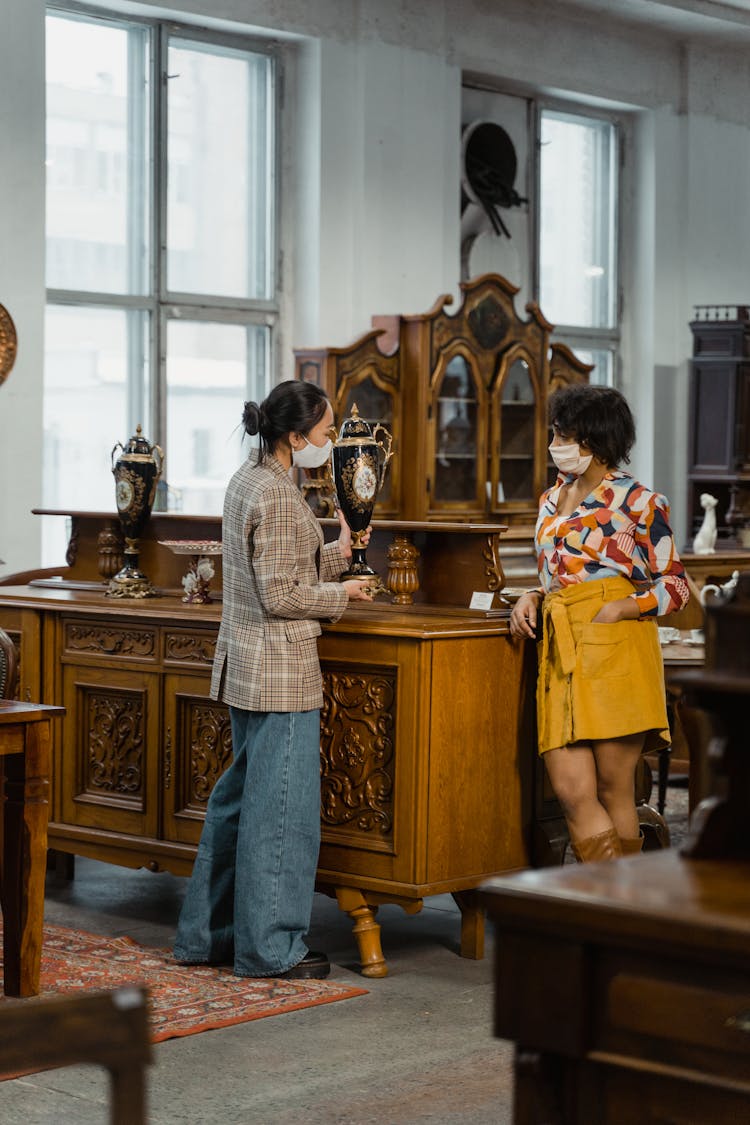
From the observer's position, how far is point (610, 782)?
452 centimetres

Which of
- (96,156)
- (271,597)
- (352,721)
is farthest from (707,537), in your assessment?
(271,597)

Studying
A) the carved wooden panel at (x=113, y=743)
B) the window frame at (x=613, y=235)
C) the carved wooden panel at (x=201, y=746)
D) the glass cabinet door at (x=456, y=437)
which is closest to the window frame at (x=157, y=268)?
the glass cabinet door at (x=456, y=437)

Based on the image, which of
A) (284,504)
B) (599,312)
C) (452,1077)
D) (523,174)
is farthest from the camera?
(599,312)

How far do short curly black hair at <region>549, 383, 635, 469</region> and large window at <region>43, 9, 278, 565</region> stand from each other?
181 inches

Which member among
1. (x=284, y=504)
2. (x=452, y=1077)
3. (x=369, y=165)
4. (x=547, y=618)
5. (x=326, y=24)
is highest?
(x=326, y=24)

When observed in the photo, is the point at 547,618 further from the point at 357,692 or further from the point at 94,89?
the point at 94,89

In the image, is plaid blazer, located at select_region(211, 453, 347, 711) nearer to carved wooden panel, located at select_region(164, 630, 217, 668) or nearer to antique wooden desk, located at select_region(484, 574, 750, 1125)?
carved wooden panel, located at select_region(164, 630, 217, 668)

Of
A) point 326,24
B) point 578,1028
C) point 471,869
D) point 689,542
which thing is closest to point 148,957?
point 471,869

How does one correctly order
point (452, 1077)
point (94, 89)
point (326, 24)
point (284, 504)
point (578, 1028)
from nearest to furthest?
point (578, 1028), point (452, 1077), point (284, 504), point (94, 89), point (326, 24)

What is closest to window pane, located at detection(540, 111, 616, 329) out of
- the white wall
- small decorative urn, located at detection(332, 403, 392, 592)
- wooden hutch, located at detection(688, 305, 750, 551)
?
the white wall

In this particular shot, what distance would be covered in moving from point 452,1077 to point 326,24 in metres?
7.67

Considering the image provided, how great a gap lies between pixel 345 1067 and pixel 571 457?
1.65 meters

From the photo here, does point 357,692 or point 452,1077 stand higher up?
point 357,692

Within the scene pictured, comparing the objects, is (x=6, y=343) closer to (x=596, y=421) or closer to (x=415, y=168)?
(x=415, y=168)
